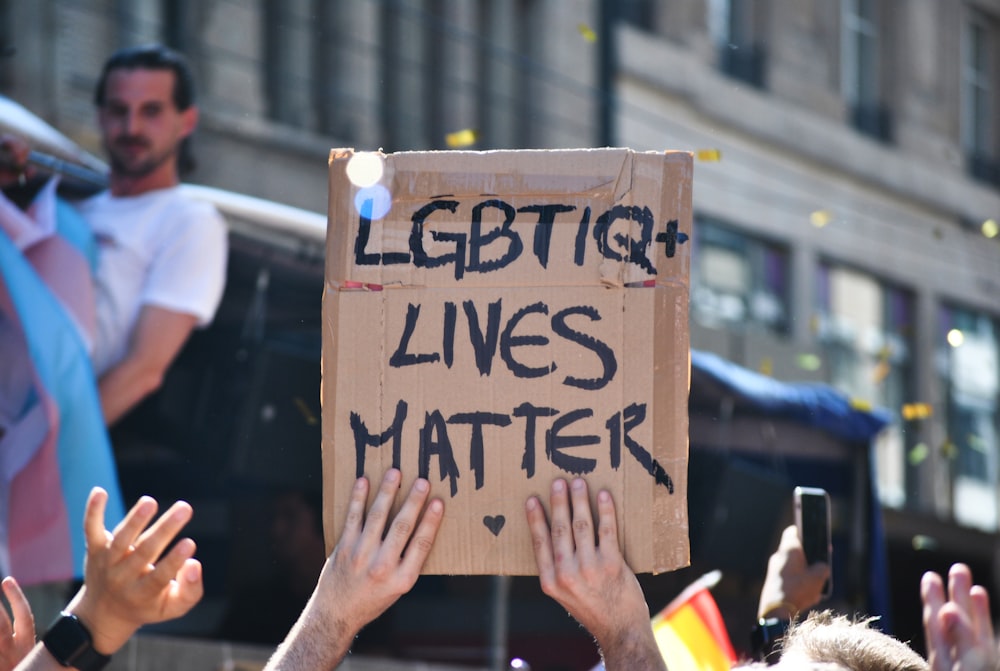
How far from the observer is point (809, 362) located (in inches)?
506

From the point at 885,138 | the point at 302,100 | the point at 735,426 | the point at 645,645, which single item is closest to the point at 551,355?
the point at 645,645

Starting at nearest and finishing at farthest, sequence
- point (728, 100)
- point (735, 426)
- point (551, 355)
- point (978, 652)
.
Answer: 1. point (978, 652)
2. point (551, 355)
3. point (735, 426)
4. point (728, 100)

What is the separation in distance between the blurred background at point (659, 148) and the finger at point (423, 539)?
2.92 m

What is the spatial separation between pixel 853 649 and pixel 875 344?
14.6 m

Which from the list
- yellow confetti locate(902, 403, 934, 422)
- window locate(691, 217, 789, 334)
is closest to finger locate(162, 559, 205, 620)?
yellow confetti locate(902, 403, 934, 422)

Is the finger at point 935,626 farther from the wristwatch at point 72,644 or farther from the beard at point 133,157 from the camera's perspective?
the beard at point 133,157

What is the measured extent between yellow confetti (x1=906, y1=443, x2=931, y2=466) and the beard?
12.0m

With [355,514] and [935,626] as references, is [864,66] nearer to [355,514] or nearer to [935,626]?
[355,514]

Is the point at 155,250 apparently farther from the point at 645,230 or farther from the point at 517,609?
the point at 645,230

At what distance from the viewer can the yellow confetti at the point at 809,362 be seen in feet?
41.7

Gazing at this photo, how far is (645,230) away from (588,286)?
0.44 feet

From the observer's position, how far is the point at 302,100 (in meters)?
10.9

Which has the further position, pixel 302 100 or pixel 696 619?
pixel 302 100

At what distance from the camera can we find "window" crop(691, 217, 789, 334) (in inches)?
550
